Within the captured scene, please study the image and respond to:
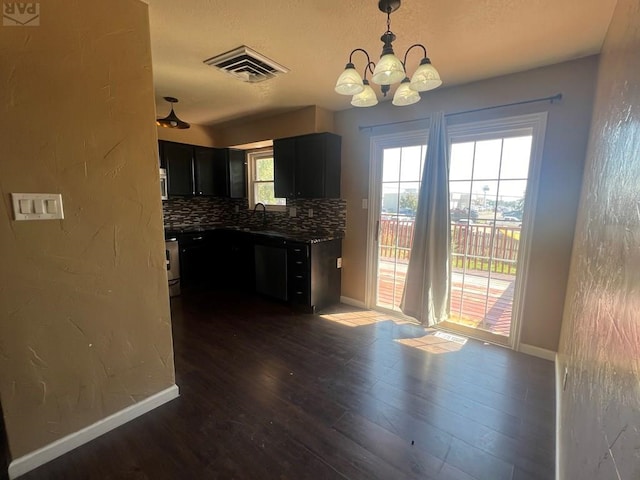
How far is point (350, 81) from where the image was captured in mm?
1613

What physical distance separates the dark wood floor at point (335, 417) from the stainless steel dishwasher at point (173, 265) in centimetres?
122

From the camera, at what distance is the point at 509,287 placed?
2584mm

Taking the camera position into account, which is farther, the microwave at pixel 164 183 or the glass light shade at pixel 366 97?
the microwave at pixel 164 183

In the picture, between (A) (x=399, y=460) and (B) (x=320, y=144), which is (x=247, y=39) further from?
(A) (x=399, y=460)

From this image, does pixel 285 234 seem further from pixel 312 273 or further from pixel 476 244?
pixel 476 244

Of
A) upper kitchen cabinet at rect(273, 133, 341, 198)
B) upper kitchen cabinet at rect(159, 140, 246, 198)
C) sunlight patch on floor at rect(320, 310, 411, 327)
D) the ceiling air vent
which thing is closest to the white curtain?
sunlight patch on floor at rect(320, 310, 411, 327)

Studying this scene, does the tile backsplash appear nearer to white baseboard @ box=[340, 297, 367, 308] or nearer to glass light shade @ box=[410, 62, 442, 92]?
white baseboard @ box=[340, 297, 367, 308]

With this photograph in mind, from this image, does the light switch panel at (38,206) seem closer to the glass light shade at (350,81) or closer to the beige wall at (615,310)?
the glass light shade at (350,81)

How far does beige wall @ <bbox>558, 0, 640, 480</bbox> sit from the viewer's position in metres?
0.61

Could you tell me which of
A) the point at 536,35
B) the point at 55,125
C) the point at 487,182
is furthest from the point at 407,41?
the point at 55,125

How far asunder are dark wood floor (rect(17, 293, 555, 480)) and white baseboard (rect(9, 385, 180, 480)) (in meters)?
0.04

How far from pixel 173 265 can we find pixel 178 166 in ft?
4.62

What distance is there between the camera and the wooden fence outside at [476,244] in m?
2.54

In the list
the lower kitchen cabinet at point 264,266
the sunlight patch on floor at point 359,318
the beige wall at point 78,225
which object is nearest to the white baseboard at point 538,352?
the sunlight patch on floor at point 359,318
